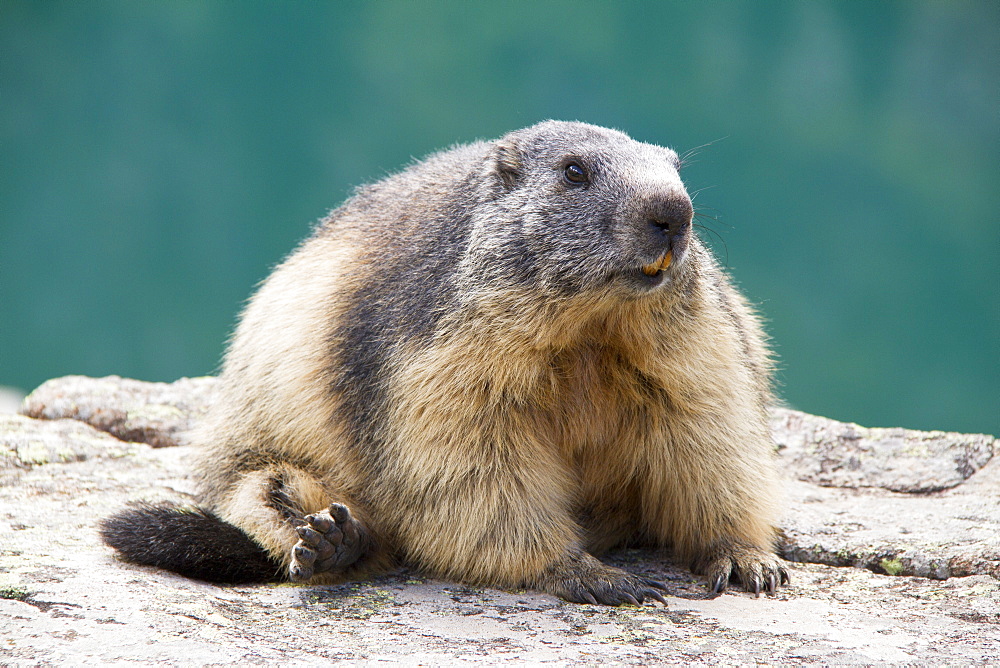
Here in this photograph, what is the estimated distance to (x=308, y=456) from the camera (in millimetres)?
4082

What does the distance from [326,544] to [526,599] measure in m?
0.74

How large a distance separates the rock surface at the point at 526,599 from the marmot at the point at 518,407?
153 millimetres

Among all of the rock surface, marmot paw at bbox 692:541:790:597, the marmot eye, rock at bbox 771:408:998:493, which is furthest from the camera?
rock at bbox 771:408:998:493

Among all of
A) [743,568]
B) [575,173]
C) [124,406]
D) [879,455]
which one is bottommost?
[743,568]

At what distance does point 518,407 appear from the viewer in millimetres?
3623

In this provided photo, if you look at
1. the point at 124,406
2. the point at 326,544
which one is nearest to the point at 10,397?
the point at 124,406

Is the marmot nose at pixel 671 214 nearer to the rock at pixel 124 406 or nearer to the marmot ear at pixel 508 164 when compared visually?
the marmot ear at pixel 508 164

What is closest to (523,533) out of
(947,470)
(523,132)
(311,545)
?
(311,545)

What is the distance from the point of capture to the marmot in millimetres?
3480

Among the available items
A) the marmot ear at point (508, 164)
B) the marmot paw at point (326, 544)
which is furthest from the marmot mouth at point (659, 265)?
the marmot paw at point (326, 544)

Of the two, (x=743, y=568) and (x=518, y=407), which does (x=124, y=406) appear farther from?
(x=743, y=568)

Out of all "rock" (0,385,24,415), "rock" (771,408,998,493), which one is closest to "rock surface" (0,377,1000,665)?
"rock" (771,408,998,493)

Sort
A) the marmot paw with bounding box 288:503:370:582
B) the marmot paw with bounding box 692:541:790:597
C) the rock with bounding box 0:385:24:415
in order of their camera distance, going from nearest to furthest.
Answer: the marmot paw with bounding box 288:503:370:582
the marmot paw with bounding box 692:541:790:597
the rock with bounding box 0:385:24:415

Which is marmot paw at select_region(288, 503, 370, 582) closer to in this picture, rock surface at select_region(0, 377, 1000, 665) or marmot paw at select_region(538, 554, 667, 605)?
rock surface at select_region(0, 377, 1000, 665)
